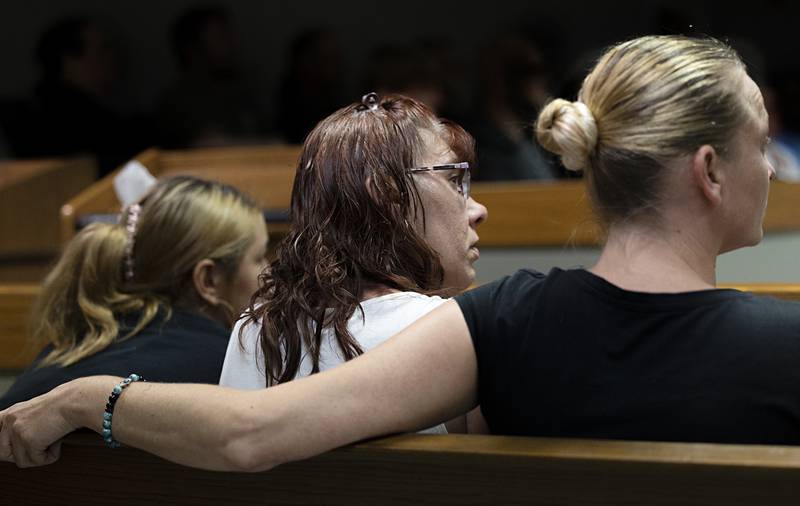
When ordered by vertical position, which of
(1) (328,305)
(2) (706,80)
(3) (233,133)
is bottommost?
(3) (233,133)

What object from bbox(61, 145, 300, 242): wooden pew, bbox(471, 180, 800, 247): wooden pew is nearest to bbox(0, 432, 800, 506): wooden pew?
bbox(61, 145, 300, 242): wooden pew

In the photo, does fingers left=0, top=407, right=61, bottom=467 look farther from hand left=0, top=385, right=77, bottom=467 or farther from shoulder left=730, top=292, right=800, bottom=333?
shoulder left=730, top=292, right=800, bottom=333

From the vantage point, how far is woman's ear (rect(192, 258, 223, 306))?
2.08m

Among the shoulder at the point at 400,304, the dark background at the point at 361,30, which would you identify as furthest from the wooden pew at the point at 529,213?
the dark background at the point at 361,30

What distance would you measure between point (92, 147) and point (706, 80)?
381cm

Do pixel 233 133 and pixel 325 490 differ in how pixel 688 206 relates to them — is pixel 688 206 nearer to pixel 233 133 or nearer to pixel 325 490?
pixel 325 490

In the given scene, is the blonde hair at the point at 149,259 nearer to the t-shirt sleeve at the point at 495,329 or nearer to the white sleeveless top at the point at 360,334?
the white sleeveless top at the point at 360,334

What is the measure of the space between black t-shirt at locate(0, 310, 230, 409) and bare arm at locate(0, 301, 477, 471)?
22.7 inches

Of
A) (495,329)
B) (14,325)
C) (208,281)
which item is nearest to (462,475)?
(495,329)

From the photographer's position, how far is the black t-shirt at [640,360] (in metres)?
1.21

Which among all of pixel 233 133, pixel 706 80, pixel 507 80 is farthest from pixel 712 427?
pixel 233 133

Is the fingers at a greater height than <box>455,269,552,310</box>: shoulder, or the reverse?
<box>455,269,552,310</box>: shoulder

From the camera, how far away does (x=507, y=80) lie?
4133 mm

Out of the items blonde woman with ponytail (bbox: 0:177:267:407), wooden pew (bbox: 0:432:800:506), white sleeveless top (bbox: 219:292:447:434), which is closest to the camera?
wooden pew (bbox: 0:432:800:506)
